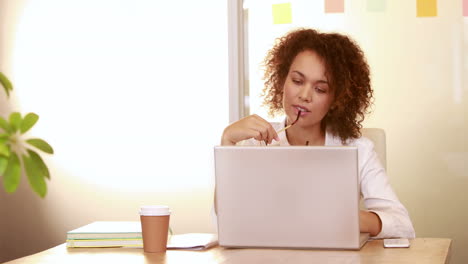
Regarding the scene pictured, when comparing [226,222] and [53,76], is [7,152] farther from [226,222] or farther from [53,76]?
[53,76]

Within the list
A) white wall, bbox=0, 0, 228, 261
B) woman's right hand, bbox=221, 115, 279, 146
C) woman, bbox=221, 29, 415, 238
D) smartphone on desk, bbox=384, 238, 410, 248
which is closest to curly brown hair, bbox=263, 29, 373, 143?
woman, bbox=221, 29, 415, 238

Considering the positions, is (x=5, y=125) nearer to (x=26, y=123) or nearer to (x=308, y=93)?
(x=26, y=123)

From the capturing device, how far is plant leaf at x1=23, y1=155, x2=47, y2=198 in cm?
55

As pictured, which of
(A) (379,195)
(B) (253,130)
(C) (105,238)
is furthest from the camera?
(A) (379,195)

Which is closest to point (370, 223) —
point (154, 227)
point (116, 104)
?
point (154, 227)

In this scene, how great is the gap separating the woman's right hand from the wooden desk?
14.7 inches

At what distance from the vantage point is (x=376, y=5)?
3469mm

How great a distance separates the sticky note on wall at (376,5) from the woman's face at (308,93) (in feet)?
3.83

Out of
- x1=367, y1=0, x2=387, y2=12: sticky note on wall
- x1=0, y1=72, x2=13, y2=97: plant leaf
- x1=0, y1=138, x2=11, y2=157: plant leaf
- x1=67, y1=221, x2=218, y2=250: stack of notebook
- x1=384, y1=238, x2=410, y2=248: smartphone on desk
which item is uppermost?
x1=367, y1=0, x2=387, y2=12: sticky note on wall

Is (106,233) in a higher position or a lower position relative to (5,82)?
lower

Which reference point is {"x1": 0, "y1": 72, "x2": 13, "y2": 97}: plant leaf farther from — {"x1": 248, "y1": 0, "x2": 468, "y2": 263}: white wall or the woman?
{"x1": 248, "y1": 0, "x2": 468, "y2": 263}: white wall

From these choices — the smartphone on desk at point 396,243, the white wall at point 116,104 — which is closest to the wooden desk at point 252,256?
the smartphone on desk at point 396,243

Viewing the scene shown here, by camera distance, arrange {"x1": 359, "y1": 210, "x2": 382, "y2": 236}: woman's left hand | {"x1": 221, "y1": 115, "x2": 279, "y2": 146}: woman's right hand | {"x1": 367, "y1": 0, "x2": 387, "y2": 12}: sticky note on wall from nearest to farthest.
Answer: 1. {"x1": 359, "y1": 210, "x2": 382, "y2": 236}: woman's left hand
2. {"x1": 221, "y1": 115, "x2": 279, "y2": 146}: woman's right hand
3. {"x1": 367, "y1": 0, "x2": 387, "y2": 12}: sticky note on wall

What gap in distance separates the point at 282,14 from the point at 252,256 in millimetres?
2294
